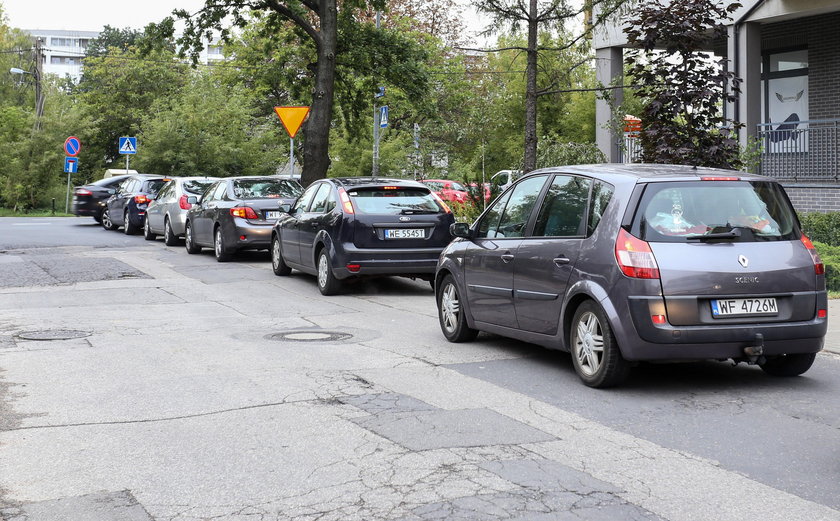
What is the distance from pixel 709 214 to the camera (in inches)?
297

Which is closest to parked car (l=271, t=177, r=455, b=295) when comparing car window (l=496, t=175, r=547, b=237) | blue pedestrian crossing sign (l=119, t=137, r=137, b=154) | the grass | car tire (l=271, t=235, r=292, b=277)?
car tire (l=271, t=235, r=292, b=277)

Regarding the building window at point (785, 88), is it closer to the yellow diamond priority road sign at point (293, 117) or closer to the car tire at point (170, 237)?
the yellow diamond priority road sign at point (293, 117)

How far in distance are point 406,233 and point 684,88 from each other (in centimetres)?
408

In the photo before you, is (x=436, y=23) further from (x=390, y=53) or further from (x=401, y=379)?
(x=401, y=379)

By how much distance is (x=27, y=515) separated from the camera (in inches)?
188

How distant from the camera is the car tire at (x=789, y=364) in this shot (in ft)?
25.7

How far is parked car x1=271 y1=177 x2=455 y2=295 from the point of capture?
14.1 m

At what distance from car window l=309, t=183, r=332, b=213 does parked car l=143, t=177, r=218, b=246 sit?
8095 mm

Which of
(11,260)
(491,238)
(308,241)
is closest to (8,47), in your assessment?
(11,260)

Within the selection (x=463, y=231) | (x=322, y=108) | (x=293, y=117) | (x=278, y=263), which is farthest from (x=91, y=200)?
(x=463, y=231)

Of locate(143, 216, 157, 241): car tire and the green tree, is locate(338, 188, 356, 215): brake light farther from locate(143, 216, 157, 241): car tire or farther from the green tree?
locate(143, 216, 157, 241): car tire

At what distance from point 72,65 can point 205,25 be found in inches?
6545

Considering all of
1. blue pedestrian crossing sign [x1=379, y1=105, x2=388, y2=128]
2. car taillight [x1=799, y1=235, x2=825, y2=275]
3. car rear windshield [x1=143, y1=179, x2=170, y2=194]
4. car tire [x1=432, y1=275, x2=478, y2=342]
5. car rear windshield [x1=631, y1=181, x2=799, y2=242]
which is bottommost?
car tire [x1=432, y1=275, x2=478, y2=342]

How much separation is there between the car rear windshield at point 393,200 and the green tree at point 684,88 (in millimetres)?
3033
